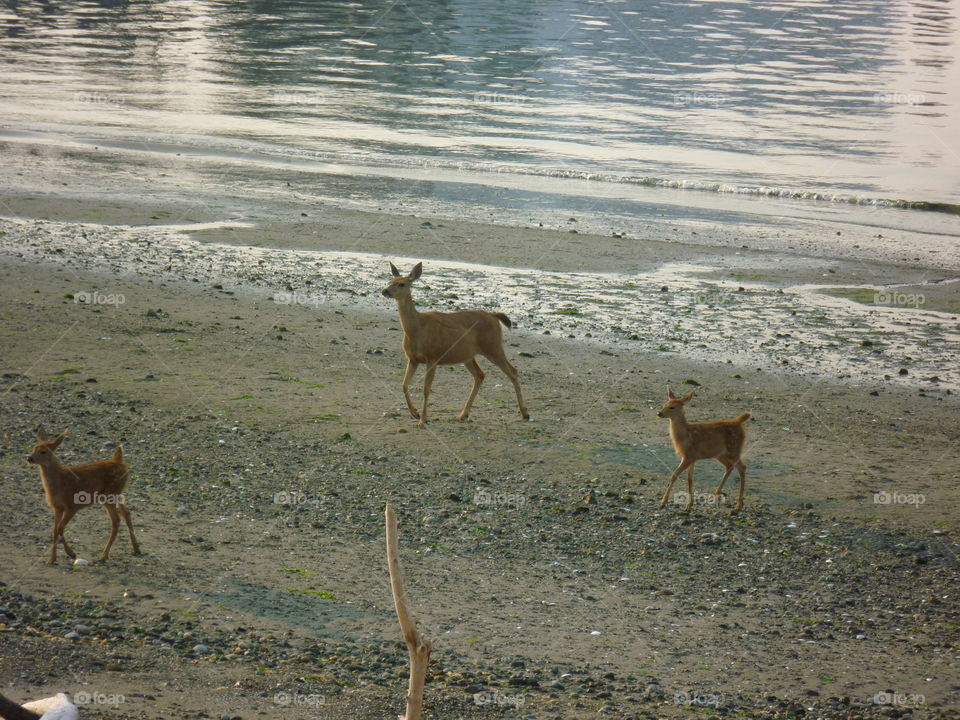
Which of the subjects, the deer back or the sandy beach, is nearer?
the sandy beach

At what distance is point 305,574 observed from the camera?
908 cm

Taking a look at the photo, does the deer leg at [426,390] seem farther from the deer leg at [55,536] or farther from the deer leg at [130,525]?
the deer leg at [55,536]

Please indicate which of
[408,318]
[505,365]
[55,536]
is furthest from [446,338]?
[55,536]

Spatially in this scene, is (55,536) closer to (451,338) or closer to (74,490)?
(74,490)

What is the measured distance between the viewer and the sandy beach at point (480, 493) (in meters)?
7.71

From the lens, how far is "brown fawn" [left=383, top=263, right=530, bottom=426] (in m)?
13.4

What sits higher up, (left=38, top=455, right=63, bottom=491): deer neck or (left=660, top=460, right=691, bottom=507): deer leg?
(left=38, top=455, right=63, bottom=491): deer neck

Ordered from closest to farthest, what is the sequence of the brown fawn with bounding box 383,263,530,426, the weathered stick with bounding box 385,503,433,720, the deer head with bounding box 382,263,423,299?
the weathered stick with bounding box 385,503,433,720 → the brown fawn with bounding box 383,263,530,426 → the deer head with bounding box 382,263,423,299

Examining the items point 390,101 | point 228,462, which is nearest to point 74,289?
point 228,462

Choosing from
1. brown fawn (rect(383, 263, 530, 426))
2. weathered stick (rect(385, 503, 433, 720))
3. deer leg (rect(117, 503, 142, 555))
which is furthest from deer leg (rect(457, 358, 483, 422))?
weathered stick (rect(385, 503, 433, 720))

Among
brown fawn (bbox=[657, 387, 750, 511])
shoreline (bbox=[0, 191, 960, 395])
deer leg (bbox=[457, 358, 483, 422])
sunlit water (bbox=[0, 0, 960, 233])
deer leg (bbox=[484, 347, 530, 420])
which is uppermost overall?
brown fawn (bbox=[657, 387, 750, 511])

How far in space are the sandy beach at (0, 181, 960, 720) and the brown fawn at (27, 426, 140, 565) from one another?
0.80ft

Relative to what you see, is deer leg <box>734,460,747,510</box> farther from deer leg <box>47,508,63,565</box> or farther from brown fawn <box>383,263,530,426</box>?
deer leg <box>47,508,63,565</box>

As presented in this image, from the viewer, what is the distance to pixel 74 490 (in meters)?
9.01
